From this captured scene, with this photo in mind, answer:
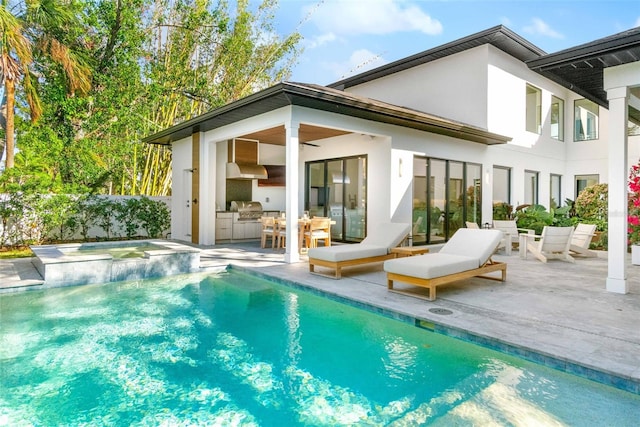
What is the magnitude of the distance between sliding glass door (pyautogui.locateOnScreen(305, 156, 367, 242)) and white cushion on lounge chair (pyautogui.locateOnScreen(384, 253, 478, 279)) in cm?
513

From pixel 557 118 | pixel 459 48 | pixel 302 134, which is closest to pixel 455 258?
pixel 302 134

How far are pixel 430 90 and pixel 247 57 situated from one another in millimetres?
8202

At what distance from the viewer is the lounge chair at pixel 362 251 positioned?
678 cm

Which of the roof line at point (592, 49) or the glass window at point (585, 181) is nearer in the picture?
the roof line at point (592, 49)

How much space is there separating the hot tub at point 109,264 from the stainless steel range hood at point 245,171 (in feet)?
14.8

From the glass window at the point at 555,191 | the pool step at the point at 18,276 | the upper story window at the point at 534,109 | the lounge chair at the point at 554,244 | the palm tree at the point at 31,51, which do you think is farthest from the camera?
the glass window at the point at 555,191

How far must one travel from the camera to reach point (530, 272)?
7359mm

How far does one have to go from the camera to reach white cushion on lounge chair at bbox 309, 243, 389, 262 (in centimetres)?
677

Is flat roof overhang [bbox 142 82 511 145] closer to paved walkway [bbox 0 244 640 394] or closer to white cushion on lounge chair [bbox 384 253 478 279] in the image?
paved walkway [bbox 0 244 640 394]

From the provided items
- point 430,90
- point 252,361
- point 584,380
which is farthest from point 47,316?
point 430,90

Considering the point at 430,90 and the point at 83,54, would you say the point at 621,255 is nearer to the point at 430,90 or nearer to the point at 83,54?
the point at 430,90

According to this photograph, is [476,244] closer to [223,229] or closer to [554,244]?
[554,244]

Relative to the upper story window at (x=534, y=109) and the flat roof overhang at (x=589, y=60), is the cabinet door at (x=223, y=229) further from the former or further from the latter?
the upper story window at (x=534, y=109)

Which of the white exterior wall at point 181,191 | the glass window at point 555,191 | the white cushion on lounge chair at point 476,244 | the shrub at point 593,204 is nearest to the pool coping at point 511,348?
the white cushion on lounge chair at point 476,244
